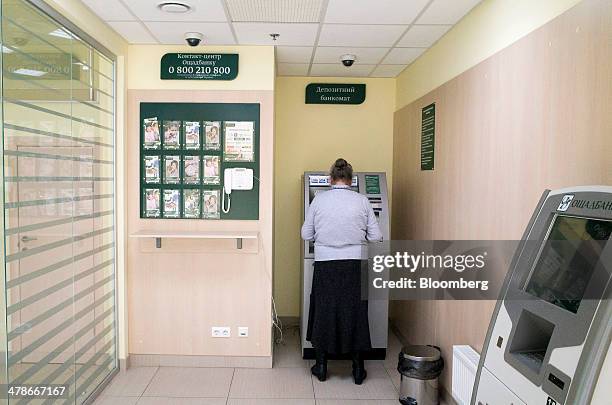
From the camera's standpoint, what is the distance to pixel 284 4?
3.11m

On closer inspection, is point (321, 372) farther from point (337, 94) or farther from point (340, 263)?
point (337, 94)

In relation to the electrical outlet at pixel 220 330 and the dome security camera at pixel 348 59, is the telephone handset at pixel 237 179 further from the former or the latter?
the dome security camera at pixel 348 59

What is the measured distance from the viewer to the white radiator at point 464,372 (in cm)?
266

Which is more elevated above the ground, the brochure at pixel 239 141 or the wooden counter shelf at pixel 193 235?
the brochure at pixel 239 141

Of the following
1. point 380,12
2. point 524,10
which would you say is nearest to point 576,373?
point 524,10

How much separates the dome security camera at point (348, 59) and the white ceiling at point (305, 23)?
5cm

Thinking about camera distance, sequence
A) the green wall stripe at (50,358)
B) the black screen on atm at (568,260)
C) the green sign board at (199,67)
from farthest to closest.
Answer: the green sign board at (199,67), the green wall stripe at (50,358), the black screen on atm at (568,260)

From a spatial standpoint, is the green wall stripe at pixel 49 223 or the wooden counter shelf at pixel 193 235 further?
the wooden counter shelf at pixel 193 235

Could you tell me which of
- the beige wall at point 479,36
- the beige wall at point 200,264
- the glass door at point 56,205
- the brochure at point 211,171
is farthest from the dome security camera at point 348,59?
the glass door at point 56,205

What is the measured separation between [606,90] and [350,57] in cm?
278

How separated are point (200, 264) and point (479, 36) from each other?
2667 mm

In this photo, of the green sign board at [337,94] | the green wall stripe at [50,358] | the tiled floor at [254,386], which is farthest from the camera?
the green sign board at [337,94]

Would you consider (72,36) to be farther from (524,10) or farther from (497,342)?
(497,342)

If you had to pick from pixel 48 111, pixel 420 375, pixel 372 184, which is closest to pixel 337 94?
pixel 372 184
